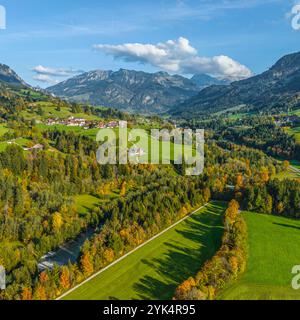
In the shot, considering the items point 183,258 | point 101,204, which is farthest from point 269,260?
point 101,204

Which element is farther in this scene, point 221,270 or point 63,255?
point 63,255

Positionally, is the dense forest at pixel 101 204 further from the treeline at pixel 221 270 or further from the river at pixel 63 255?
the river at pixel 63 255

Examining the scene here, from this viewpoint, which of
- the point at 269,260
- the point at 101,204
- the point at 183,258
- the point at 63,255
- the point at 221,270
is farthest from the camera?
the point at 101,204

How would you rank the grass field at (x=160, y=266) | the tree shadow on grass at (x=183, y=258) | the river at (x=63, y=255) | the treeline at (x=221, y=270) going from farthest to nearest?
the river at (x=63, y=255) → the tree shadow on grass at (x=183, y=258) → the grass field at (x=160, y=266) → the treeline at (x=221, y=270)

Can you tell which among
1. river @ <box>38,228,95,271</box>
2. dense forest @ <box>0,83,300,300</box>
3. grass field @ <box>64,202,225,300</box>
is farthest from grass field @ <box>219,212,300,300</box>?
river @ <box>38,228,95,271</box>

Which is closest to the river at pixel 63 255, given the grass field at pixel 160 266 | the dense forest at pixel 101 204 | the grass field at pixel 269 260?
the dense forest at pixel 101 204

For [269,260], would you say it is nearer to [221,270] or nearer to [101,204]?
[221,270]
